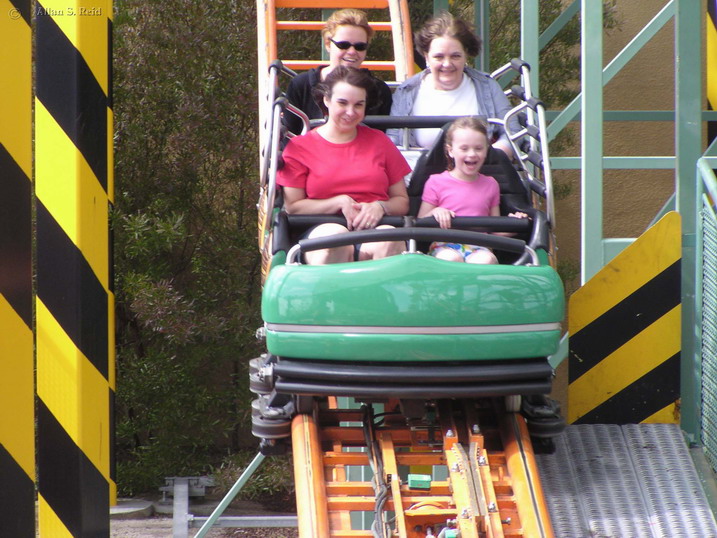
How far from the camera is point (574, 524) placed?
3.24 m

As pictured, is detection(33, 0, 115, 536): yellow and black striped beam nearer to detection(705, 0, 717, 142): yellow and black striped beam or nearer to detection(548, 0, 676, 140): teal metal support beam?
detection(548, 0, 676, 140): teal metal support beam

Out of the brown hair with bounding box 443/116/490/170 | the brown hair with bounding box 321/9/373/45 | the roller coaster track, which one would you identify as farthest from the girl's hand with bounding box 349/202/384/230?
the brown hair with bounding box 321/9/373/45

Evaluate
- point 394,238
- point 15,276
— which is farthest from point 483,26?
point 15,276

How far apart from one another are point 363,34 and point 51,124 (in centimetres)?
223

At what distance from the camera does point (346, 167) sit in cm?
380

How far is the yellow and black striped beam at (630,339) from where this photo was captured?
4.11m

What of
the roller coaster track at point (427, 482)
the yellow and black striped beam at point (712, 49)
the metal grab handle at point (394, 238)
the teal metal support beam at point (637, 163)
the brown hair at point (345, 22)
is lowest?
the roller coaster track at point (427, 482)

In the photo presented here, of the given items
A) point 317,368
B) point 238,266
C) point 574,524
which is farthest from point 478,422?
point 238,266

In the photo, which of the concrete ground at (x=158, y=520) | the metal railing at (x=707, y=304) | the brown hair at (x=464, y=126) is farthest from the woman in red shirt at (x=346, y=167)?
the concrete ground at (x=158, y=520)

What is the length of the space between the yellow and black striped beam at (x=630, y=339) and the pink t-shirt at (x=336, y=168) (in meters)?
1.02

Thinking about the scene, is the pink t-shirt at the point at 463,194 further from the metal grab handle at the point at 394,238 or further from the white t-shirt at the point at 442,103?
the white t-shirt at the point at 442,103

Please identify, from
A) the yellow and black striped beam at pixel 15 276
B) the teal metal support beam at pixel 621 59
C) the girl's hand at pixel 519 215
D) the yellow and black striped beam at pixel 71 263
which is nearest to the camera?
the yellow and black striped beam at pixel 15 276

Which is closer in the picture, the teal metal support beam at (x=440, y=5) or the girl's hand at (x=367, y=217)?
the girl's hand at (x=367, y=217)

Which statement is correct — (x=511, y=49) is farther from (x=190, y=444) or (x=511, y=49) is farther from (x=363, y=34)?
(x=190, y=444)
